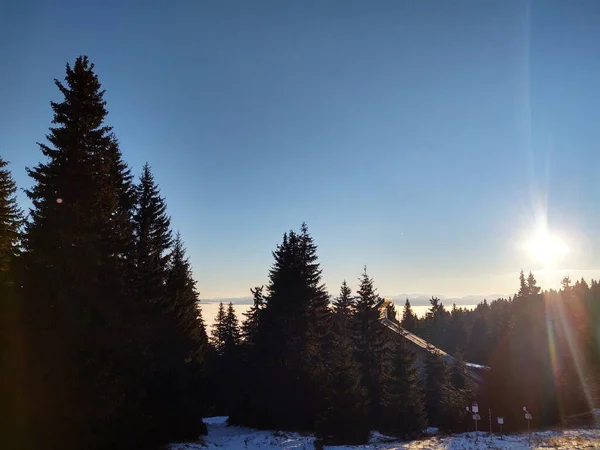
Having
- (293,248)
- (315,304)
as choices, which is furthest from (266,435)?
(293,248)

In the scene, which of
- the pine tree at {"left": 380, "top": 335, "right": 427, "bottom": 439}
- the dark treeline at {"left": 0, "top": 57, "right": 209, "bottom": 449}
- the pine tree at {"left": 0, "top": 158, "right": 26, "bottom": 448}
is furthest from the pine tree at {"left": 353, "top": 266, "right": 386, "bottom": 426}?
the pine tree at {"left": 0, "top": 158, "right": 26, "bottom": 448}

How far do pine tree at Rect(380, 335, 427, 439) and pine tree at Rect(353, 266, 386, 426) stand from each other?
3.34 metres

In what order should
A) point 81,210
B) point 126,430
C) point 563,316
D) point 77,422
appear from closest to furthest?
1. point 77,422
2. point 81,210
3. point 126,430
4. point 563,316

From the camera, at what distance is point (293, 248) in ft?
113

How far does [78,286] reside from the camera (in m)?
15.5

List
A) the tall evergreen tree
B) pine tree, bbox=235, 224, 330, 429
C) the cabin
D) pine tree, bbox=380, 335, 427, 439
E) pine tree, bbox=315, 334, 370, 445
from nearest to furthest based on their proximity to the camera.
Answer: pine tree, bbox=315, 334, 370, 445
pine tree, bbox=380, 335, 427, 439
pine tree, bbox=235, 224, 330, 429
the cabin
the tall evergreen tree

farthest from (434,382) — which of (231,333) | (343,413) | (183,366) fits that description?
(231,333)

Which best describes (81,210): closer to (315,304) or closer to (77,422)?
(77,422)

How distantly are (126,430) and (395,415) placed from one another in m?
16.7

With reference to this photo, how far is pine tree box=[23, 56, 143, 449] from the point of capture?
14477mm

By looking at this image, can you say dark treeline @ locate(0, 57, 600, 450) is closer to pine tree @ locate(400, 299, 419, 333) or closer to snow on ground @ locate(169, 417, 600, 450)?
snow on ground @ locate(169, 417, 600, 450)

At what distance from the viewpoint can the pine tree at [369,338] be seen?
106ft

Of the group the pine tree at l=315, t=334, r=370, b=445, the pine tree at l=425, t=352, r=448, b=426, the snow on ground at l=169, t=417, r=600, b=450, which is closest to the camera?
the snow on ground at l=169, t=417, r=600, b=450

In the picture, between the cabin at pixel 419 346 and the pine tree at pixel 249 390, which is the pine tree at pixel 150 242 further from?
the cabin at pixel 419 346
